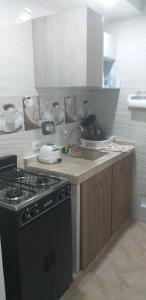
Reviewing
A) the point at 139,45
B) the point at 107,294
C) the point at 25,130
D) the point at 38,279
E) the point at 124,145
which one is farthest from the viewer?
the point at 124,145

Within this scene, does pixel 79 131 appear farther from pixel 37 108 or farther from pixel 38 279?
pixel 38 279

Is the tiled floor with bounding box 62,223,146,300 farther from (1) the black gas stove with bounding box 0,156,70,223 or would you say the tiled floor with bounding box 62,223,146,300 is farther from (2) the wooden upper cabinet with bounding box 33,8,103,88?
(2) the wooden upper cabinet with bounding box 33,8,103,88

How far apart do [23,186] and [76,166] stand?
1.72 feet

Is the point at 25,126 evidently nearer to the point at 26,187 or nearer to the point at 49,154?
the point at 49,154

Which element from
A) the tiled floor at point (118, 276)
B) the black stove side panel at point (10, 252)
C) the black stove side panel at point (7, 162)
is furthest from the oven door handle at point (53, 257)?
the black stove side panel at point (7, 162)

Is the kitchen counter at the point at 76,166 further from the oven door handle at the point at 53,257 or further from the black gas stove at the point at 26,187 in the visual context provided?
the oven door handle at the point at 53,257

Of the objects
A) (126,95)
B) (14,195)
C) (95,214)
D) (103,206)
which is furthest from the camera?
(126,95)

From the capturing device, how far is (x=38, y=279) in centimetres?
155

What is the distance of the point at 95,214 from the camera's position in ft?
6.93

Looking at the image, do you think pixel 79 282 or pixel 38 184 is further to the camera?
pixel 79 282

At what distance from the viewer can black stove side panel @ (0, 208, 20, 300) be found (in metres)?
1.36

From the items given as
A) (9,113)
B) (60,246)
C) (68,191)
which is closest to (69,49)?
(9,113)

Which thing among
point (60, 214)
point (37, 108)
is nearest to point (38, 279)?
point (60, 214)

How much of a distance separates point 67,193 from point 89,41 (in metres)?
1.20
